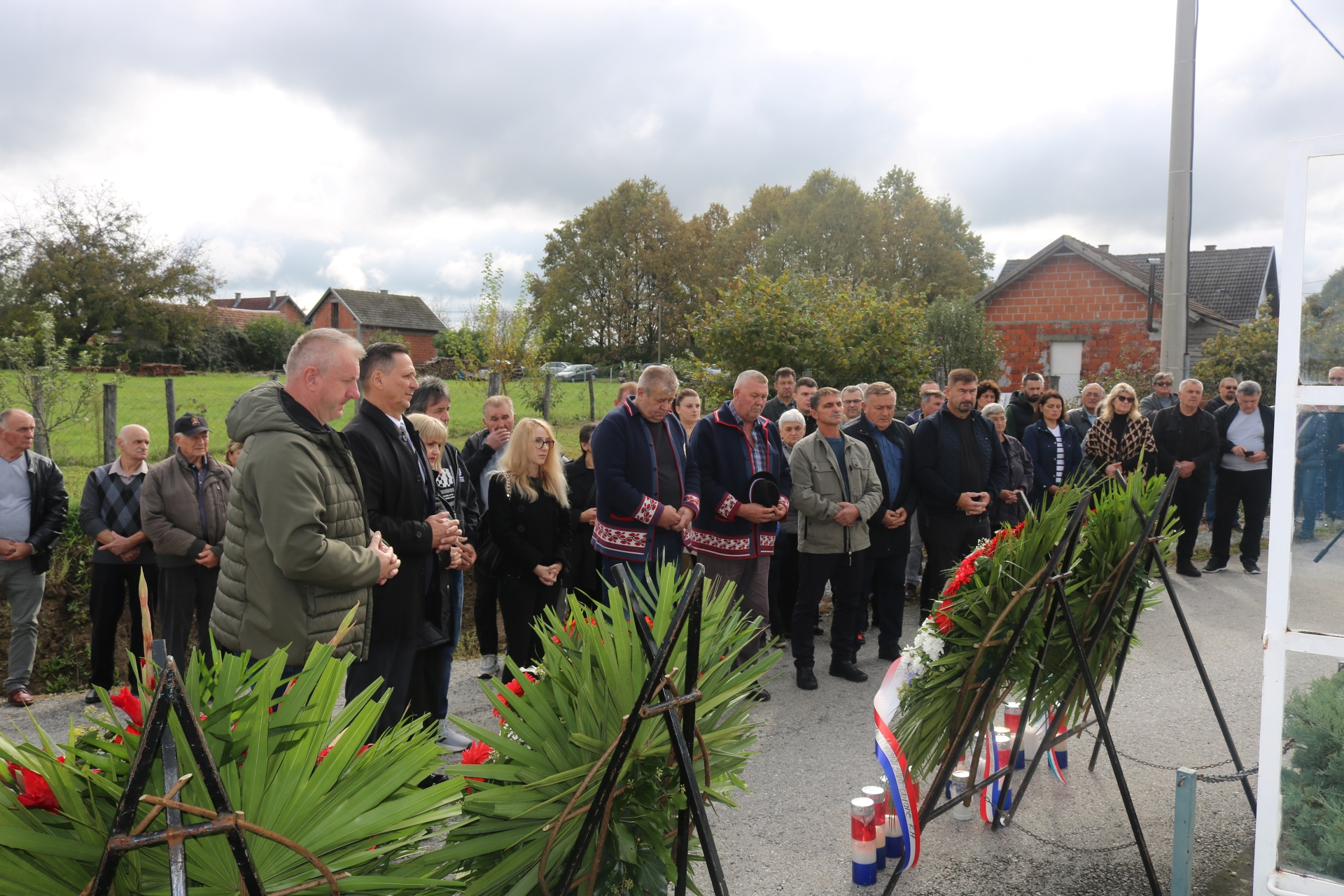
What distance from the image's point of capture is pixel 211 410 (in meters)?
17.5

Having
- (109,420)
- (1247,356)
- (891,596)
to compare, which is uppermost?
(1247,356)

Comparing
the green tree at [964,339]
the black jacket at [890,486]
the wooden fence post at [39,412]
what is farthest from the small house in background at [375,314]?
the black jacket at [890,486]

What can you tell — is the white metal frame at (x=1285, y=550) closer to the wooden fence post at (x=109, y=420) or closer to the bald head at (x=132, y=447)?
the bald head at (x=132, y=447)

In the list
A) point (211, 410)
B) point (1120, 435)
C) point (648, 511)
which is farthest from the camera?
point (211, 410)

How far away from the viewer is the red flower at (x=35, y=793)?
1176mm

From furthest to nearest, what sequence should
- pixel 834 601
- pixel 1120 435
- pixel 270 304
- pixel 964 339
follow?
1. pixel 270 304
2. pixel 964 339
3. pixel 1120 435
4. pixel 834 601

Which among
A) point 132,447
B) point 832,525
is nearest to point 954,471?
point 832,525

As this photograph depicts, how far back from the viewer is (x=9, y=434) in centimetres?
521

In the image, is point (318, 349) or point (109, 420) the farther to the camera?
point (109, 420)

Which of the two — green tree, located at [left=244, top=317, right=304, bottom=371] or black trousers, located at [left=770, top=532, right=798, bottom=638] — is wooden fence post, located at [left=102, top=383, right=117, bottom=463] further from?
green tree, located at [left=244, top=317, right=304, bottom=371]

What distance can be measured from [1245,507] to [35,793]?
32.5 feet

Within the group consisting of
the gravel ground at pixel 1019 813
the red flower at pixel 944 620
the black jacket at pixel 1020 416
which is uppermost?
the black jacket at pixel 1020 416

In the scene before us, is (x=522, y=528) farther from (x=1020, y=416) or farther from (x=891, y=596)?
(x=1020, y=416)

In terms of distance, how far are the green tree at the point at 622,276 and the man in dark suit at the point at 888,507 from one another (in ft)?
117
